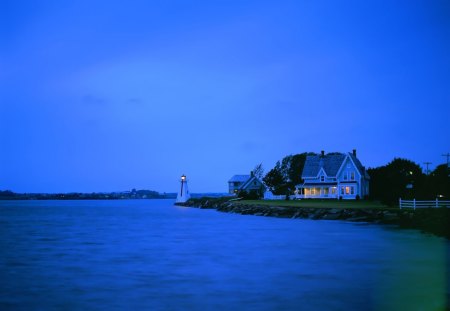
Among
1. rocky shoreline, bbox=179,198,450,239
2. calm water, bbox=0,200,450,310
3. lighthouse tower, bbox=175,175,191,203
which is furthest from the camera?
lighthouse tower, bbox=175,175,191,203

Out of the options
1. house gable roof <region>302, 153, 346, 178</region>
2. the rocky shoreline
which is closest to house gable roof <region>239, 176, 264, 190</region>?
house gable roof <region>302, 153, 346, 178</region>

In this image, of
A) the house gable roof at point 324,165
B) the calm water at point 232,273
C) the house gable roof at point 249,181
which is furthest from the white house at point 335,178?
the calm water at point 232,273

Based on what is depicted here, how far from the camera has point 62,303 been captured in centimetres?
1392

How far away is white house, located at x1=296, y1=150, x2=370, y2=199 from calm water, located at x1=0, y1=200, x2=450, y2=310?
3827cm

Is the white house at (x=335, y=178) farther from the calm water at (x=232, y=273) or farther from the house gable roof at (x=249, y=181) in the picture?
the calm water at (x=232, y=273)

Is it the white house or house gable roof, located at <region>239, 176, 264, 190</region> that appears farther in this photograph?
house gable roof, located at <region>239, 176, 264, 190</region>

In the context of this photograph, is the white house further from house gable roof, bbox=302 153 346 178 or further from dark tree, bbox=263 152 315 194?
dark tree, bbox=263 152 315 194

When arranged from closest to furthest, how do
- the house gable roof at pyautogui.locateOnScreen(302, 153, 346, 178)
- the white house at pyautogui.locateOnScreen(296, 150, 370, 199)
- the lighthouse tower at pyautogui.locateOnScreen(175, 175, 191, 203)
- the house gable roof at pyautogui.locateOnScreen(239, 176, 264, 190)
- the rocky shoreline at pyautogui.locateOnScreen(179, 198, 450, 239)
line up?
the rocky shoreline at pyautogui.locateOnScreen(179, 198, 450, 239), the white house at pyautogui.locateOnScreen(296, 150, 370, 199), the house gable roof at pyautogui.locateOnScreen(302, 153, 346, 178), the house gable roof at pyautogui.locateOnScreen(239, 176, 264, 190), the lighthouse tower at pyautogui.locateOnScreen(175, 175, 191, 203)

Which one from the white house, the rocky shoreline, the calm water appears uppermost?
the white house

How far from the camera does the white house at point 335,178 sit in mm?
70750

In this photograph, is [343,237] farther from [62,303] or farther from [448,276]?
[62,303]

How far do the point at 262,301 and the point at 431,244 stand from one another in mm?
15372

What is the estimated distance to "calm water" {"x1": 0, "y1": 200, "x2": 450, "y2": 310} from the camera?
1399cm

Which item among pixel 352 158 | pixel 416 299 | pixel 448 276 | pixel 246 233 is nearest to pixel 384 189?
pixel 246 233
